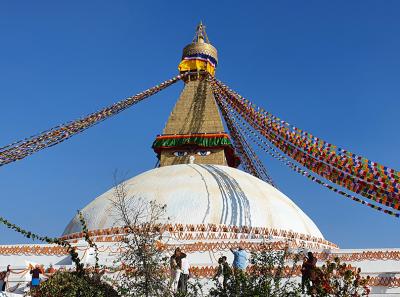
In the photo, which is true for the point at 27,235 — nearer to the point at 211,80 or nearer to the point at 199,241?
the point at 199,241

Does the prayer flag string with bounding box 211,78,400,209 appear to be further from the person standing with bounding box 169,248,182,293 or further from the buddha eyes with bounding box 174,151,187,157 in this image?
the person standing with bounding box 169,248,182,293

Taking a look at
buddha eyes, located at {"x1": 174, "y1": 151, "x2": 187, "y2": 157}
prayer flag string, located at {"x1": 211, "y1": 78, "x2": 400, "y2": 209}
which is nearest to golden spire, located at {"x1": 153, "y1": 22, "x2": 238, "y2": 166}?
buddha eyes, located at {"x1": 174, "y1": 151, "x2": 187, "y2": 157}

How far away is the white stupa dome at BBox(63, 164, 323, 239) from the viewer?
1477 centimetres

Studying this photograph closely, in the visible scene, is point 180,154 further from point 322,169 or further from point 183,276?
point 183,276

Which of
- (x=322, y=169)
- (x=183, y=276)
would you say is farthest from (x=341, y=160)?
(x=183, y=276)

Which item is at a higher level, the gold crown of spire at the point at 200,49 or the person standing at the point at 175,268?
the gold crown of spire at the point at 200,49

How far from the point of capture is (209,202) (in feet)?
49.4

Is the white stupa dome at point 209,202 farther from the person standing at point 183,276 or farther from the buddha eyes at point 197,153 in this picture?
the person standing at point 183,276

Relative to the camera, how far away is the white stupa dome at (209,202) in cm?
1477

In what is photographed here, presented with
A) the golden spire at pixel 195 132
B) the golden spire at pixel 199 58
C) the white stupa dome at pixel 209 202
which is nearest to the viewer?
the white stupa dome at pixel 209 202

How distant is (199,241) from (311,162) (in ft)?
12.1

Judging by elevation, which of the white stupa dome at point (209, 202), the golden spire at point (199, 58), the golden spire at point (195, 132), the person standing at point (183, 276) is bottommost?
the person standing at point (183, 276)

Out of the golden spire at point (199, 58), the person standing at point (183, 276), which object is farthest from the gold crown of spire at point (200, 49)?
the person standing at point (183, 276)

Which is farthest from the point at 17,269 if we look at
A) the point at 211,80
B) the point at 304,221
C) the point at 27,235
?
the point at 211,80
